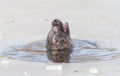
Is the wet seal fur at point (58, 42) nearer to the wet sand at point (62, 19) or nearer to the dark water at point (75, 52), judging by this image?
the dark water at point (75, 52)

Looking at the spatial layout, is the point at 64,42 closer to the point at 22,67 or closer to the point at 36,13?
the point at 22,67

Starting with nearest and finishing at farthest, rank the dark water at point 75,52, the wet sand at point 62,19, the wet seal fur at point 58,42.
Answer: the wet sand at point 62,19
the dark water at point 75,52
the wet seal fur at point 58,42

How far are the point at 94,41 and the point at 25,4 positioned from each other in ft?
11.2

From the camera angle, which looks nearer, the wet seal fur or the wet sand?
the wet sand

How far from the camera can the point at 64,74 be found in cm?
644

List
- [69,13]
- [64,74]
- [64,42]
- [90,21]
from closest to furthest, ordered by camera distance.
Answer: [64,74]
[64,42]
[90,21]
[69,13]

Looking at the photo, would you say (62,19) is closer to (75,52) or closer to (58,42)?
(58,42)

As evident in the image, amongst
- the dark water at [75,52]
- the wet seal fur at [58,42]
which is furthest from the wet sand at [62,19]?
the wet seal fur at [58,42]

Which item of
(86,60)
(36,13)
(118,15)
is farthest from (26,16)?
(86,60)

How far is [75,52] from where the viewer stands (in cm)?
723


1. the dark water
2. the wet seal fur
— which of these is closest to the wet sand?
the dark water

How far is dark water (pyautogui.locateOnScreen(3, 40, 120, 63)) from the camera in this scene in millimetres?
6977

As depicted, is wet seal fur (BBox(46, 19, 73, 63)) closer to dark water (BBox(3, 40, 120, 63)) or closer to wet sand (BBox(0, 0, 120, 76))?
dark water (BBox(3, 40, 120, 63))

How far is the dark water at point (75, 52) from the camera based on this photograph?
6977 millimetres
